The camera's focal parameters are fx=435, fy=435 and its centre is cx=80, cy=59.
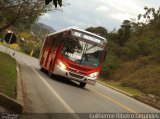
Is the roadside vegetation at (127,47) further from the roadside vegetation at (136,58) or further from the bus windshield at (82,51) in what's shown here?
the bus windshield at (82,51)

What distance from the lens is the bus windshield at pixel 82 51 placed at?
2514 cm

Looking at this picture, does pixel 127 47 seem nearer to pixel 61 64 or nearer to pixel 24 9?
pixel 24 9

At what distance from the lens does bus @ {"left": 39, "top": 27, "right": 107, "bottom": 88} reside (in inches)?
985

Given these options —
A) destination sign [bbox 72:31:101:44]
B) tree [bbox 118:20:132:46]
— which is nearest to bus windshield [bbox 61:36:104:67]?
destination sign [bbox 72:31:101:44]

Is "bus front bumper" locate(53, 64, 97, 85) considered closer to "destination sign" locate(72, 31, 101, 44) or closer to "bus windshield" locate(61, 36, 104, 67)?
"bus windshield" locate(61, 36, 104, 67)

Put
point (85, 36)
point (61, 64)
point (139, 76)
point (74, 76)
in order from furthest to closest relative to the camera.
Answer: point (139, 76)
point (85, 36)
point (61, 64)
point (74, 76)

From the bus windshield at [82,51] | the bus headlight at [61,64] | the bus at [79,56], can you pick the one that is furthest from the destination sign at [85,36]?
the bus headlight at [61,64]

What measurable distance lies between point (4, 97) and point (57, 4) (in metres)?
4.39

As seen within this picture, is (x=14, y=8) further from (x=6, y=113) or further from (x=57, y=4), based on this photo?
(x=57, y=4)

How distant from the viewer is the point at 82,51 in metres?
25.2

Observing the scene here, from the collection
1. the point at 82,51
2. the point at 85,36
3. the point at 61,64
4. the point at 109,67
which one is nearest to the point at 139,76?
the point at 109,67

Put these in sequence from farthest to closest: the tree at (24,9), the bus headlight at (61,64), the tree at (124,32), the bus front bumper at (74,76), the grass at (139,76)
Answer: the tree at (124,32), the grass at (139,76), the tree at (24,9), the bus headlight at (61,64), the bus front bumper at (74,76)

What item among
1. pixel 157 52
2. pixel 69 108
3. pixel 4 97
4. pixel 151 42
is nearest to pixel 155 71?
pixel 157 52

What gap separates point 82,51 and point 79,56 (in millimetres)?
356
